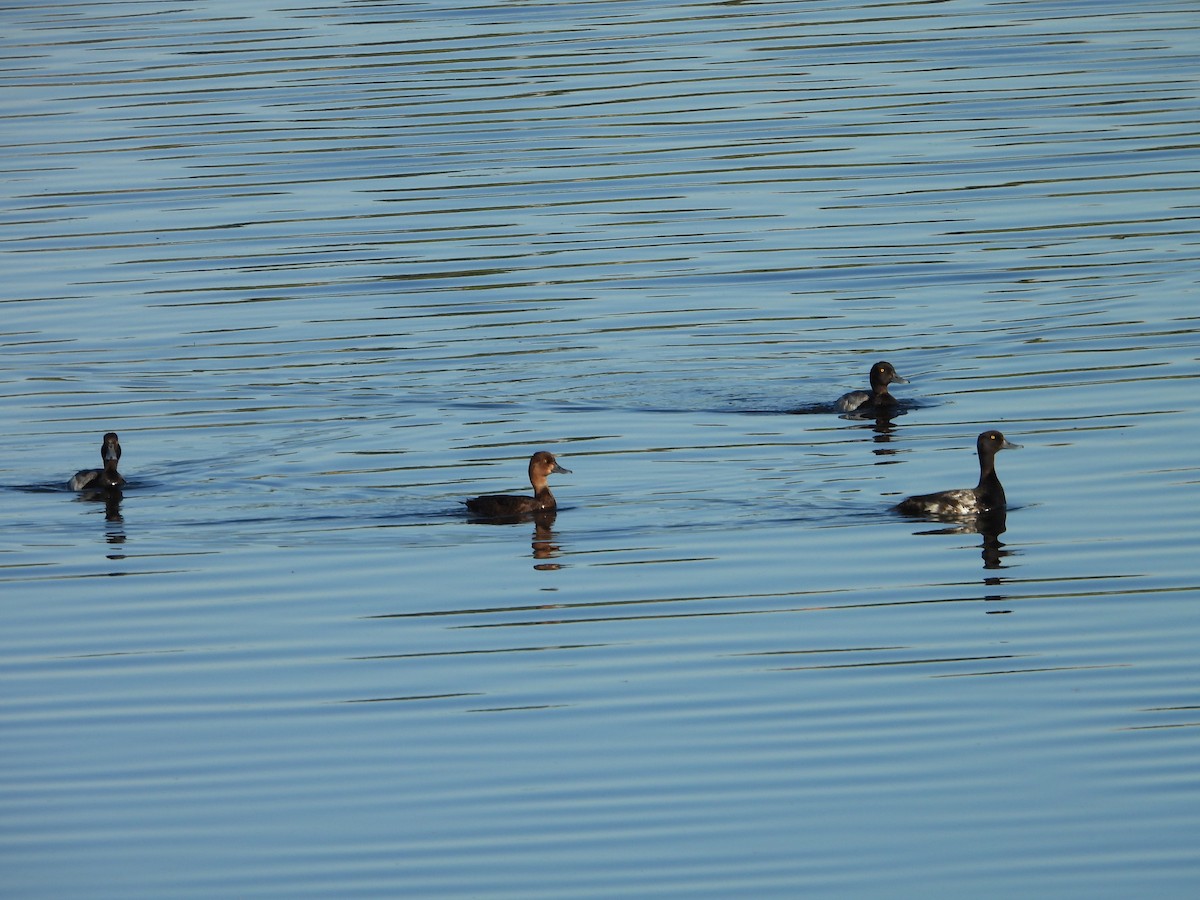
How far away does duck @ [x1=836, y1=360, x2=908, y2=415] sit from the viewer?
1712 cm

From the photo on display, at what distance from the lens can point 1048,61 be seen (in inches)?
1175

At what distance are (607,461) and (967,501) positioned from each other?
10.0 ft

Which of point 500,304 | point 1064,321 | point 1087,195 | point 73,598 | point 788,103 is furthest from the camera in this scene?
point 788,103

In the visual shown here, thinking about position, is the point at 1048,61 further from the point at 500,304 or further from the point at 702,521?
the point at 702,521

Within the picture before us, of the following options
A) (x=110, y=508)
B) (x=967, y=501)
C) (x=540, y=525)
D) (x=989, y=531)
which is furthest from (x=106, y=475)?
(x=989, y=531)

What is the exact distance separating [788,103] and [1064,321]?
1032 cm

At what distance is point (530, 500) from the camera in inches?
575

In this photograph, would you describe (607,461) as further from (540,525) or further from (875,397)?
(875,397)

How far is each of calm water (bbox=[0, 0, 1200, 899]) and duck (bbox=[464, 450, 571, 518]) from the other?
0.48 ft

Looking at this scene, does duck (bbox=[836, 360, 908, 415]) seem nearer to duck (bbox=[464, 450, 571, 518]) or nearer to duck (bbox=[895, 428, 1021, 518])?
duck (bbox=[895, 428, 1021, 518])

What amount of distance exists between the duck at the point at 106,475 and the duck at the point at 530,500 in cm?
255

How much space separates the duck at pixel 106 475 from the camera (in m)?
15.6

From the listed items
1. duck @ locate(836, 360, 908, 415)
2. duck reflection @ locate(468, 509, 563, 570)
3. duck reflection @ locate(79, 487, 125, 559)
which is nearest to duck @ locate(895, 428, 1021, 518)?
duck reflection @ locate(468, 509, 563, 570)

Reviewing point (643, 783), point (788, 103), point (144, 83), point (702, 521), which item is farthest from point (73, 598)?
point (144, 83)
